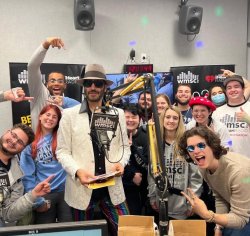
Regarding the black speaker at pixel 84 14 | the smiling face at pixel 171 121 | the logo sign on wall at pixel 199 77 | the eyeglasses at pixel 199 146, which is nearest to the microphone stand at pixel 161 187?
the eyeglasses at pixel 199 146

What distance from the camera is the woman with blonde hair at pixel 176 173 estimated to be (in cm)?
241

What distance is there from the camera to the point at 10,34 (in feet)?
14.4

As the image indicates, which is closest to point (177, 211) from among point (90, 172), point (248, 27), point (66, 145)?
point (90, 172)

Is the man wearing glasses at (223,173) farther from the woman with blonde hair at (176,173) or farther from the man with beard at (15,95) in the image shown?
the man with beard at (15,95)

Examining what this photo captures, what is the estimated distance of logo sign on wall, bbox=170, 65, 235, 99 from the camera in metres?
5.00

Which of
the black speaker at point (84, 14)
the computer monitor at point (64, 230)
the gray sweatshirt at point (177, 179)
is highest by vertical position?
the black speaker at point (84, 14)

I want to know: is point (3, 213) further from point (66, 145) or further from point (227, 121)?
point (227, 121)

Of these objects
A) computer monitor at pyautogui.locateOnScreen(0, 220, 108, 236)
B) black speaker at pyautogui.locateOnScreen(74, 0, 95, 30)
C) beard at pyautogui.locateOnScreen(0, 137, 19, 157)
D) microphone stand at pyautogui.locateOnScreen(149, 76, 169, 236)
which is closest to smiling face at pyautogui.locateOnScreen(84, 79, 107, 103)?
beard at pyautogui.locateOnScreen(0, 137, 19, 157)

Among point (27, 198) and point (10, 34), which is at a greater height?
point (10, 34)

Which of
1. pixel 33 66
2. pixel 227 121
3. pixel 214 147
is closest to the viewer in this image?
pixel 214 147

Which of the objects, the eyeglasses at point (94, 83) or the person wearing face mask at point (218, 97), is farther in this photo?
the person wearing face mask at point (218, 97)

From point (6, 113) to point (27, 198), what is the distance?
2864 mm

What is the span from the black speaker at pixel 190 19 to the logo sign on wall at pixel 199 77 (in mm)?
576

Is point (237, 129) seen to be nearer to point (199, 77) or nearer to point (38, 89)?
point (38, 89)
